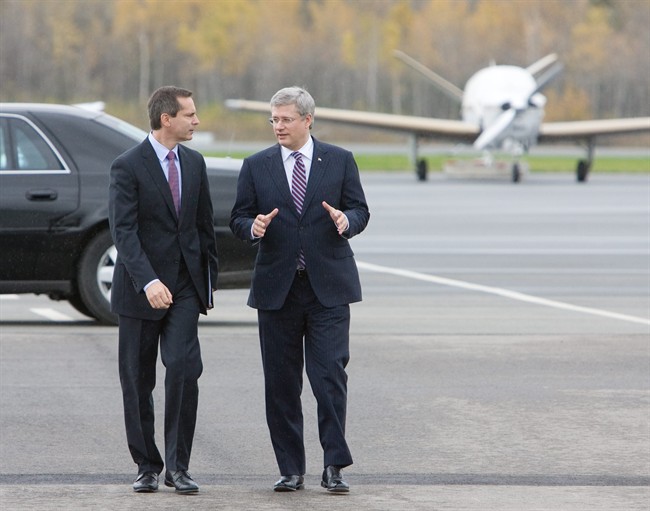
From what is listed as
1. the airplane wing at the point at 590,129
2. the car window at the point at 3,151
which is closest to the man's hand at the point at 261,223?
the car window at the point at 3,151

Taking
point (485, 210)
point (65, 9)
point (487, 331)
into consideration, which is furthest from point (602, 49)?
point (487, 331)

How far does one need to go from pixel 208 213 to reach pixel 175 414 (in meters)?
0.88

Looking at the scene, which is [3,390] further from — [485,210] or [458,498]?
[485,210]

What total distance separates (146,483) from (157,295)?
805 mm

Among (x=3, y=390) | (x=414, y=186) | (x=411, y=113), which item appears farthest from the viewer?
(x=411, y=113)

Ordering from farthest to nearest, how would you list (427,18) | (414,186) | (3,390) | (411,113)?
(427,18)
(411,113)
(414,186)
(3,390)

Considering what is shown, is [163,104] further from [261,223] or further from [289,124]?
[261,223]

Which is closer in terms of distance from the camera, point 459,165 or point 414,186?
point 414,186

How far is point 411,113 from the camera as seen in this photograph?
11981cm

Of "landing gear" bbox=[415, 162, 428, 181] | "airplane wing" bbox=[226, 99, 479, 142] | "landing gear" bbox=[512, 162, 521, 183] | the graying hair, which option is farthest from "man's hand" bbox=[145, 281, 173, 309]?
"airplane wing" bbox=[226, 99, 479, 142]

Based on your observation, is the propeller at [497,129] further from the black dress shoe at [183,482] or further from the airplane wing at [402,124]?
the black dress shoe at [183,482]

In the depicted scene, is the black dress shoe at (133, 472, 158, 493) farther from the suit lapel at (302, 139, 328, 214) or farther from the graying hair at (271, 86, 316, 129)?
the graying hair at (271, 86, 316, 129)

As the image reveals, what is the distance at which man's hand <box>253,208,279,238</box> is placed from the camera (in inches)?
259

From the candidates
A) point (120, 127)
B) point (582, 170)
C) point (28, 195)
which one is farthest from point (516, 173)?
point (28, 195)
